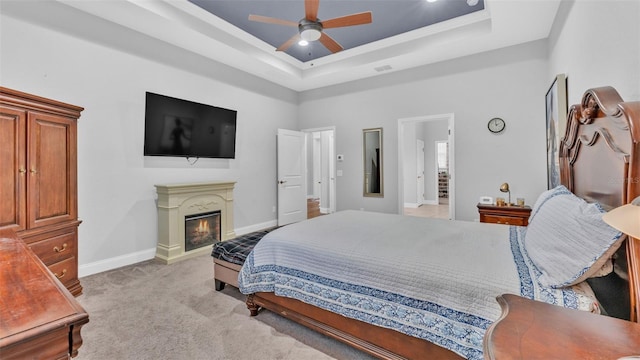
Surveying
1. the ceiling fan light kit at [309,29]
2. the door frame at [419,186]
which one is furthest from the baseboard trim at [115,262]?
the door frame at [419,186]

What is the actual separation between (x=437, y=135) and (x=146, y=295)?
27.5 feet

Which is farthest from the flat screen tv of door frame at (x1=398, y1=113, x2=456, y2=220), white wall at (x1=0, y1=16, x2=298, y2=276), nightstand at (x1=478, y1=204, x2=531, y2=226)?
nightstand at (x1=478, y1=204, x2=531, y2=226)

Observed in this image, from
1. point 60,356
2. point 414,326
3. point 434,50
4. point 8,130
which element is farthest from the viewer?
point 434,50

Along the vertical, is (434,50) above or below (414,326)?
above

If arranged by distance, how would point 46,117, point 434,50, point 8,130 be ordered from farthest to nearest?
point 434,50
point 46,117
point 8,130

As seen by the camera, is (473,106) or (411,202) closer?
(473,106)

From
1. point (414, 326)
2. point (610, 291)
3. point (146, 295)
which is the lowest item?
point (146, 295)

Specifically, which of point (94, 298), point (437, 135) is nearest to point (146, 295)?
point (94, 298)

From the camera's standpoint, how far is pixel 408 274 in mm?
1587

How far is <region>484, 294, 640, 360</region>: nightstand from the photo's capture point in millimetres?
706

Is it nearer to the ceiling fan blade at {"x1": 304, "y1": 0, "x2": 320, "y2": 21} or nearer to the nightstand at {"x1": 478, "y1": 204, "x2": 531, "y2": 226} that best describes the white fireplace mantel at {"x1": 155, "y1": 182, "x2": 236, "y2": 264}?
the ceiling fan blade at {"x1": 304, "y1": 0, "x2": 320, "y2": 21}

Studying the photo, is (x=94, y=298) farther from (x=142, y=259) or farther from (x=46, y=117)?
(x=46, y=117)

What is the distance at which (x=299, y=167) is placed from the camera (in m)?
6.02

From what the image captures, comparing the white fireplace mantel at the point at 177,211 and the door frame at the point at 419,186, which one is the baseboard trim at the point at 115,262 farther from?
the door frame at the point at 419,186
